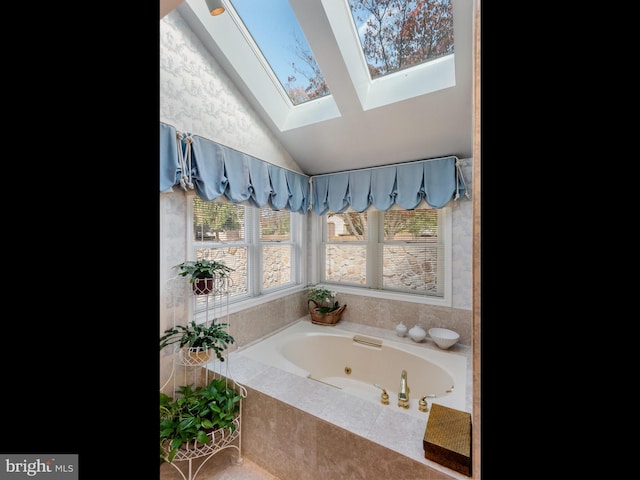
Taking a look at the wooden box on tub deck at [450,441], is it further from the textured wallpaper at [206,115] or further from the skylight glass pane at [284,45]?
the skylight glass pane at [284,45]

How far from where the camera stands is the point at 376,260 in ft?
9.57

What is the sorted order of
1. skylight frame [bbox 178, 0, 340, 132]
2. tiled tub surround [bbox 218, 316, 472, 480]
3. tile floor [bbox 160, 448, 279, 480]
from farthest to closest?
skylight frame [bbox 178, 0, 340, 132]
tile floor [bbox 160, 448, 279, 480]
tiled tub surround [bbox 218, 316, 472, 480]

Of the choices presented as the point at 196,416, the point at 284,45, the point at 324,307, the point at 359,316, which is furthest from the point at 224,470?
the point at 284,45

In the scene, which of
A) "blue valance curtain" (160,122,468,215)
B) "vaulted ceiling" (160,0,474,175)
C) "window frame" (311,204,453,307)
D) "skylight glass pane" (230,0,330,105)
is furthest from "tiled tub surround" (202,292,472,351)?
"skylight glass pane" (230,0,330,105)

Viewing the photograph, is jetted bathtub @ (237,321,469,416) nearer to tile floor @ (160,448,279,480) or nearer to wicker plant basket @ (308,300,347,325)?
wicker plant basket @ (308,300,347,325)

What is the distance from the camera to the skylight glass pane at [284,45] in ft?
5.84

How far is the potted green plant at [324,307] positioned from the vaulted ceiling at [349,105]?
1411mm

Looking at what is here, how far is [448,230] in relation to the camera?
240 centimetres

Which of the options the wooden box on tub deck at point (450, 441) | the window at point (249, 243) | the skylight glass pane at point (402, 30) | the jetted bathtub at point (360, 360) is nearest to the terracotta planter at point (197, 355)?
the window at point (249, 243)

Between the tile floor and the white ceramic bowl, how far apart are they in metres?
1.58

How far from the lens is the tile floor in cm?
152
